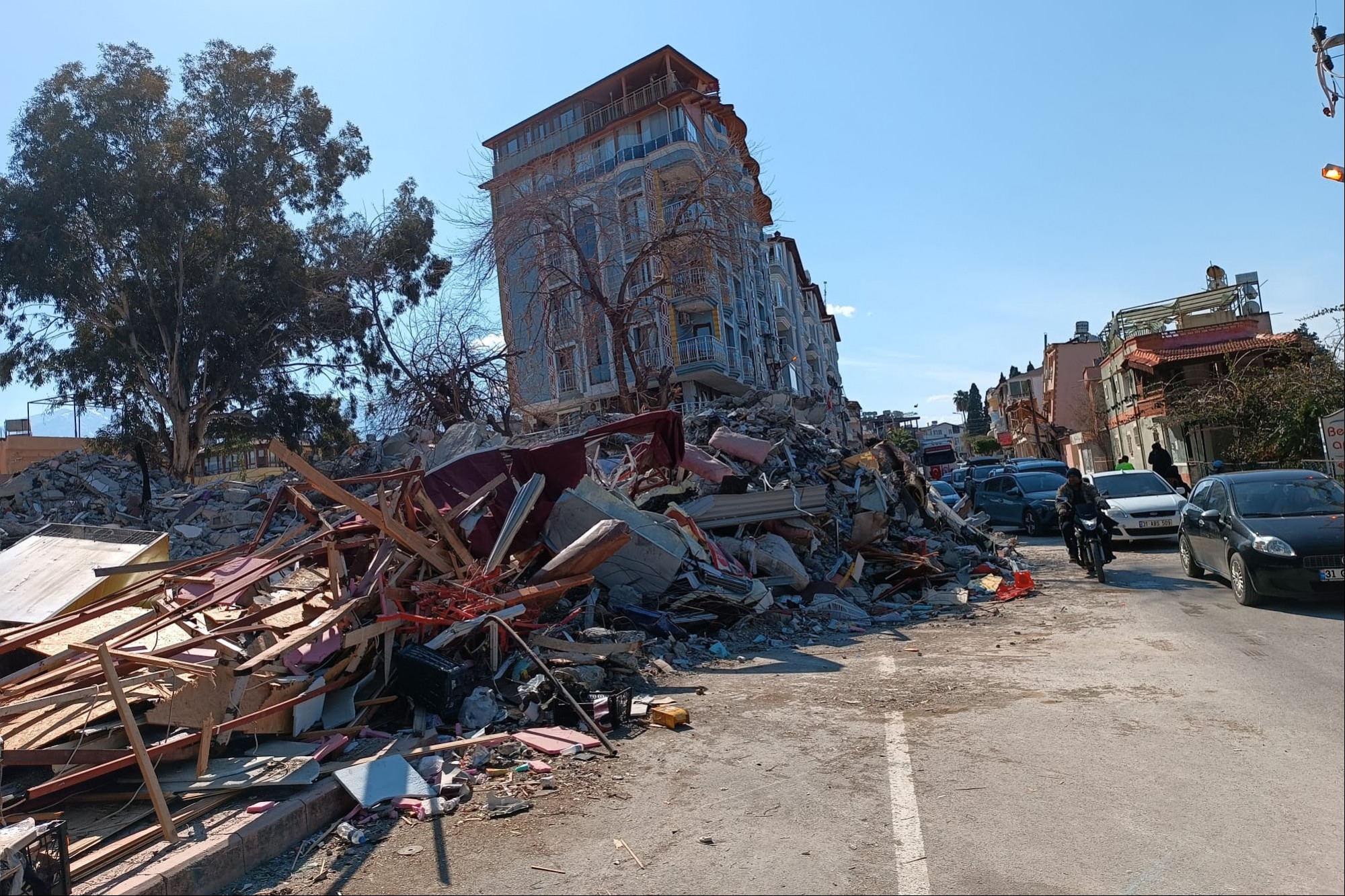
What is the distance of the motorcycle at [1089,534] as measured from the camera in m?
12.0

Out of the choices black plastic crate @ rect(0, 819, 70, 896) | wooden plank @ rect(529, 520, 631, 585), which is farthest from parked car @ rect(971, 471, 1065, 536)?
black plastic crate @ rect(0, 819, 70, 896)

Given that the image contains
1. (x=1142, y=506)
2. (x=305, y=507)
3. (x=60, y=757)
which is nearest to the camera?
(x=60, y=757)

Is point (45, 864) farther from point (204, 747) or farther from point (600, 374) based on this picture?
point (600, 374)

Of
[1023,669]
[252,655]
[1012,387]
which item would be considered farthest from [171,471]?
[1012,387]

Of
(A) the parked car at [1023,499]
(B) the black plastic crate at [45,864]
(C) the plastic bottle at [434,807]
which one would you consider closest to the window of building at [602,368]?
(A) the parked car at [1023,499]

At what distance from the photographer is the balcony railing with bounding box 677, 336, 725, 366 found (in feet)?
126

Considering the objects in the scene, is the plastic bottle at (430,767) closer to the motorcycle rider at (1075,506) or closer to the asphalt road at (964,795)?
the asphalt road at (964,795)

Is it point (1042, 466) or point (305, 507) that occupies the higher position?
point (305, 507)

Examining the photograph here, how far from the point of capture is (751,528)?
40.6ft

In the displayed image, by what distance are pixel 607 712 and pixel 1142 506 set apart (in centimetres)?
1293

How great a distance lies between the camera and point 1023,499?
65.5 ft

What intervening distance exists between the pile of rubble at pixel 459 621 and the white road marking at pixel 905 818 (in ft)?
5.09

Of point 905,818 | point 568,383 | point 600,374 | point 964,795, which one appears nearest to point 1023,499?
point 964,795

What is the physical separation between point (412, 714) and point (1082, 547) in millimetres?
10363
